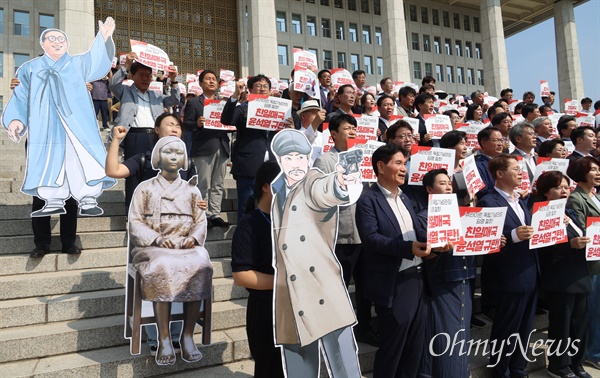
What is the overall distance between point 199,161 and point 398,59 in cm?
2263

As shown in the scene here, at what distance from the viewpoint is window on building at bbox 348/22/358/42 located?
42.6m

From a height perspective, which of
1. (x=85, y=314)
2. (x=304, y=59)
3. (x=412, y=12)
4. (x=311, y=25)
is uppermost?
(x=412, y=12)

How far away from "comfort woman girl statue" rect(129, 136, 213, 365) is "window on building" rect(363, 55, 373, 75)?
42.2m

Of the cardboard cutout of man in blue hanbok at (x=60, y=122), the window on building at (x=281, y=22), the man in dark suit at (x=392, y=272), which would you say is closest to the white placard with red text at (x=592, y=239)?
the man in dark suit at (x=392, y=272)

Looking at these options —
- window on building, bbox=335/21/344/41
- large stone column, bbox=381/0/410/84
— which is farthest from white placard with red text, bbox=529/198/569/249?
window on building, bbox=335/21/344/41

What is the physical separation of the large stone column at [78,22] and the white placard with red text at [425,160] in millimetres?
16261

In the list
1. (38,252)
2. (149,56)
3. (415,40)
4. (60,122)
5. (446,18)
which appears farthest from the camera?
(446,18)

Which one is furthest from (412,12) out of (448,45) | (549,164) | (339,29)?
(549,164)

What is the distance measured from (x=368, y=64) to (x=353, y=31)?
3483mm

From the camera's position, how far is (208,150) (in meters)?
6.36

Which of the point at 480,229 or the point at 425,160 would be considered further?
the point at 425,160

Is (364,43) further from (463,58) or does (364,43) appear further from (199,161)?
(199,161)

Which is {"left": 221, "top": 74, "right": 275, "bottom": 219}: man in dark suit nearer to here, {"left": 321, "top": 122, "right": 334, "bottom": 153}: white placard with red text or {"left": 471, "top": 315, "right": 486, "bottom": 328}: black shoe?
{"left": 321, "top": 122, "right": 334, "bottom": 153}: white placard with red text

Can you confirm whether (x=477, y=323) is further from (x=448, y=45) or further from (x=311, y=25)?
(x=448, y=45)
